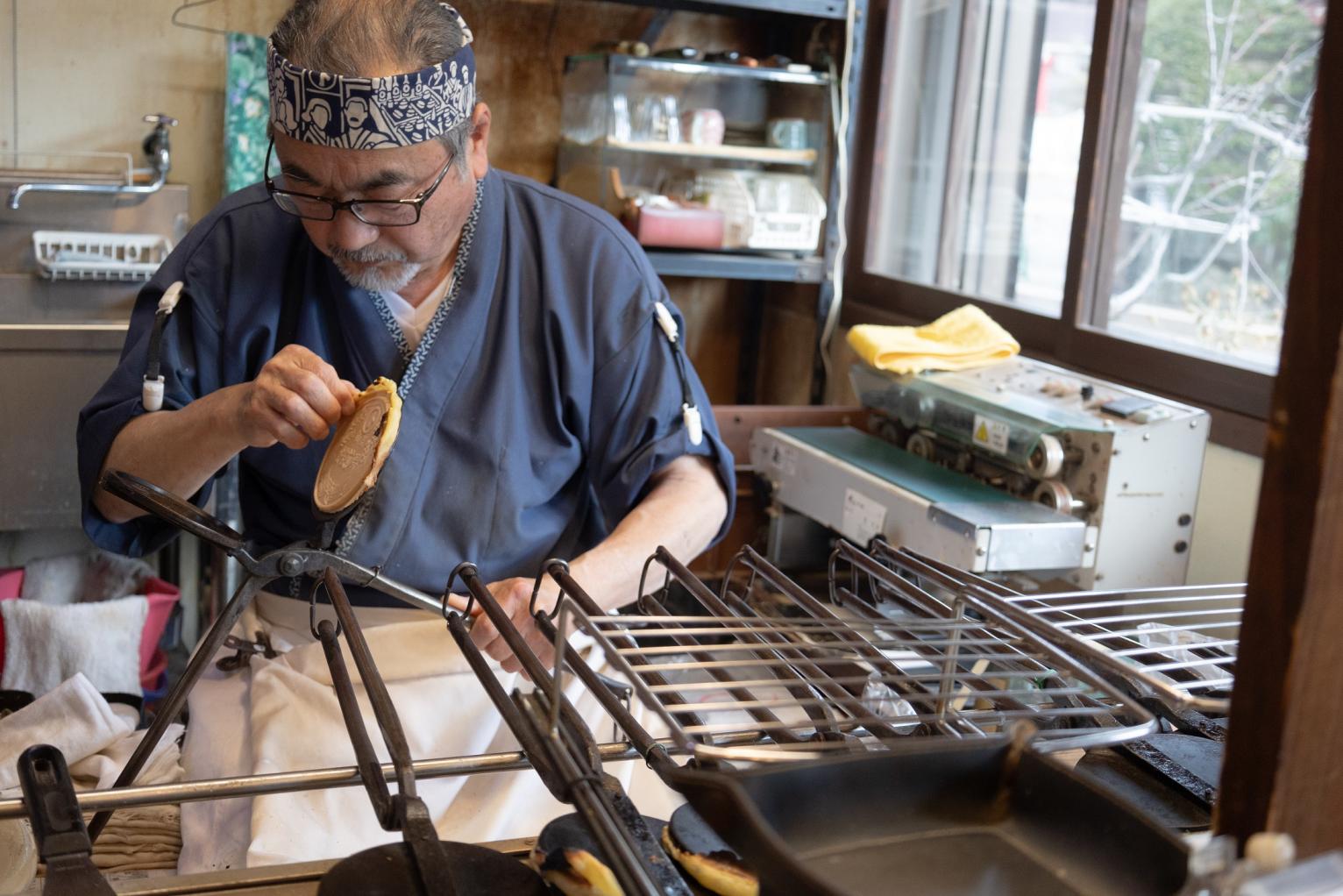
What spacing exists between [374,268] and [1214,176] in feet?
5.47

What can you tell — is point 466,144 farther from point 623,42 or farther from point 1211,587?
point 623,42

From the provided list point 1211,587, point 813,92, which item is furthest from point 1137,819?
point 813,92

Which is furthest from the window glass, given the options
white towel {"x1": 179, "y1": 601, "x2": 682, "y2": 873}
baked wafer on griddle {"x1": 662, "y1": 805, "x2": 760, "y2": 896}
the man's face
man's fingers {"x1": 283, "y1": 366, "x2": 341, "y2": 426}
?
baked wafer on griddle {"x1": 662, "y1": 805, "x2": 760, "y2": 896}

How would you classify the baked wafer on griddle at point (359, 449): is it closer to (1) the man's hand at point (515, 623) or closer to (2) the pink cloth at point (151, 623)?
(1) the man's hand at point (515, 623)

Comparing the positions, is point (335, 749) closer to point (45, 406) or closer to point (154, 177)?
point (45, 406)

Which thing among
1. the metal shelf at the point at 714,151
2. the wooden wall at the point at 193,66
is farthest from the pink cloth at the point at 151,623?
the metal shelf at the point at 714,151

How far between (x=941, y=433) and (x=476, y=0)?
1687mm

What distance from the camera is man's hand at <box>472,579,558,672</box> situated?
1.21 m

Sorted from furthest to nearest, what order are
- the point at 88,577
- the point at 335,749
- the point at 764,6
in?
the point at 764,6
the point at 88,577
the point at 335,749

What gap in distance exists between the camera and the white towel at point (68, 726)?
4.84 ft

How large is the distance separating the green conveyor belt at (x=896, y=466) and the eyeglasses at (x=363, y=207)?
0.99 m

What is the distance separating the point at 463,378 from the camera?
5.31 feet

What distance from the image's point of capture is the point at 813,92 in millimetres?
3270

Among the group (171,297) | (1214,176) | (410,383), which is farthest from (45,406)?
(1214,176)
